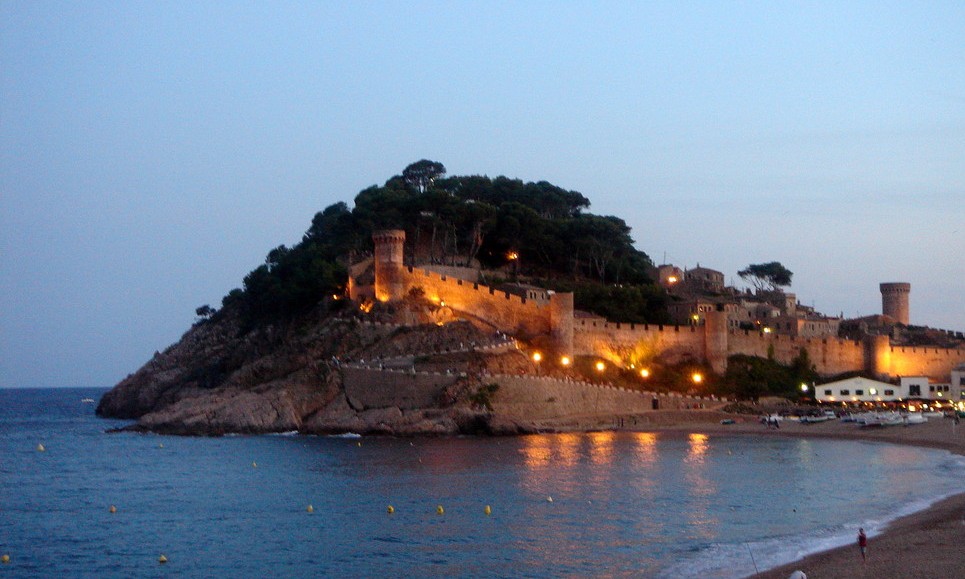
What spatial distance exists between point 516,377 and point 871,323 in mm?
35724

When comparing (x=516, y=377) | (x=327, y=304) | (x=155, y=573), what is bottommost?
(x=155, y=573)

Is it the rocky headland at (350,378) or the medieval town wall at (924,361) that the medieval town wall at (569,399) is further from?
the medieval town wall at (924,361)

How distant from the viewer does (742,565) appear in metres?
18.9

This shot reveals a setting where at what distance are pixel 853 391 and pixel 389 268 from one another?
2349cm

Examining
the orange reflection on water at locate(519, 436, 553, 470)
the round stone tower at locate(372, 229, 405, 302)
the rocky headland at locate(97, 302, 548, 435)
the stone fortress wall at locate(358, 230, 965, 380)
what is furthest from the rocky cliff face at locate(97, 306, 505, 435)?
the stone fortress wall at locate(358, 230, 965, 380)

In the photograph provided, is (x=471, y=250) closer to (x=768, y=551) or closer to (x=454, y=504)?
(x=454, y=504)

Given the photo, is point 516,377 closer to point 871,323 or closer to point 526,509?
point 526,509

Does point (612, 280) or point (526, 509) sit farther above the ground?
point (612, 280)

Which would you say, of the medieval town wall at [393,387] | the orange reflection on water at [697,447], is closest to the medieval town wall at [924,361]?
the orange reflection on water at [697,447]

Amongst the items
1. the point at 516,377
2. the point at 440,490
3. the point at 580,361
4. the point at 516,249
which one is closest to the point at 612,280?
the point at 516,249

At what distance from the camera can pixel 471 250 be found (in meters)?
62.2

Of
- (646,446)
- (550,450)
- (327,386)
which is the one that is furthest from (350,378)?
(646,446)

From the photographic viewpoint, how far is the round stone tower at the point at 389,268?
1961 inches

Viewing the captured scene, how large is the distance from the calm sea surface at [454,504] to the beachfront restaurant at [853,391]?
34.0 ft
